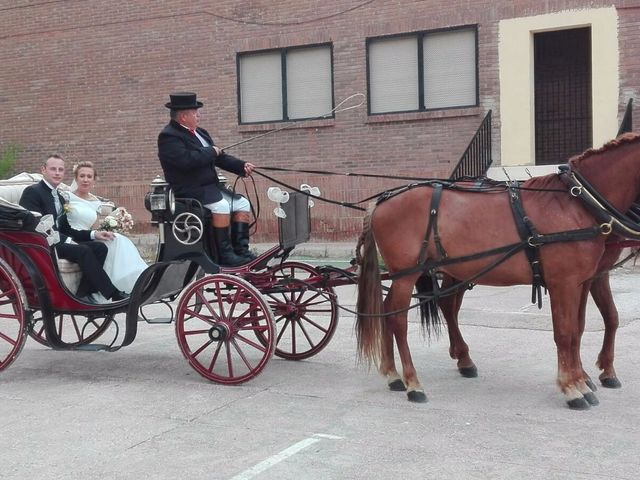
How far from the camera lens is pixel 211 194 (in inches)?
285

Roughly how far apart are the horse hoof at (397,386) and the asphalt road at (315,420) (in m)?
0.06

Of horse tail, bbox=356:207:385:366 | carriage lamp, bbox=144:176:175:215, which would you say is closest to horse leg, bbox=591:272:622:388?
horse tail, bbox=356:207:385:366

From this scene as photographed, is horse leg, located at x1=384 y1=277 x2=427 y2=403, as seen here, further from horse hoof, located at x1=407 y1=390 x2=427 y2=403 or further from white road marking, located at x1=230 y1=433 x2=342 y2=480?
white road marking, located at x1=230 y1=433 x2=342 y2=480

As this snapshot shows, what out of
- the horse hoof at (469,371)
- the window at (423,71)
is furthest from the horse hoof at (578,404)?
the window at (423,71)

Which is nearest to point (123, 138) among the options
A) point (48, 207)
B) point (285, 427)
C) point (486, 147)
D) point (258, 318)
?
point (486, 147)

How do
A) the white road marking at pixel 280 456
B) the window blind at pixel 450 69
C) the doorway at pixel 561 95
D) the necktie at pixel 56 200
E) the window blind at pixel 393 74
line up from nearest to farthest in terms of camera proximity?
1. the white road marking at pixel 280 456
2. the necktie at pixel 56 200
3. the window blind at pixel 450 69
4. the window blind at pixel 393 74
5. the doorway at pixel 561 95

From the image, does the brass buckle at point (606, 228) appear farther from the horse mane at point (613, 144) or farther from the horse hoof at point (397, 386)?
the horse hoof at point (397, 386)

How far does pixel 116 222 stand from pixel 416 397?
3.42 meters

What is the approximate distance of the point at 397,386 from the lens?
6711mm

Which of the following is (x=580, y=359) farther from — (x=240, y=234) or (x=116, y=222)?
(x=116, y=222)

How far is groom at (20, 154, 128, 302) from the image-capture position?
7.53m

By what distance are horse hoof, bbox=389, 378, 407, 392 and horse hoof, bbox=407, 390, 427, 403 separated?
316 mm

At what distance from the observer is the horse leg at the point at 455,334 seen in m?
7.10

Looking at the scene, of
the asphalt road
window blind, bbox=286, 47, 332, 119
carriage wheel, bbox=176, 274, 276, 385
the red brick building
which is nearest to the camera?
the asphalt road
